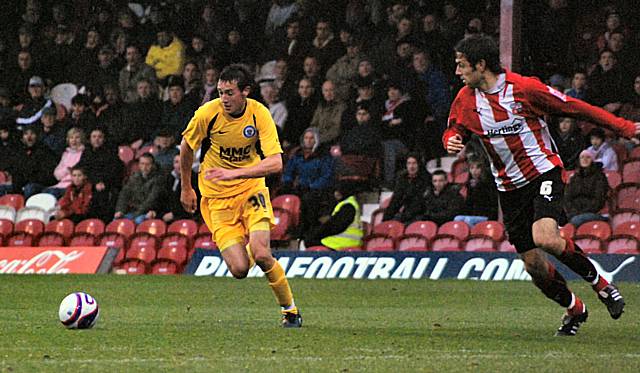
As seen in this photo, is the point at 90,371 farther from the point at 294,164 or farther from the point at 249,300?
the point at 294,164

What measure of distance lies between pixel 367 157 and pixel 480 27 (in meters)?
2.73

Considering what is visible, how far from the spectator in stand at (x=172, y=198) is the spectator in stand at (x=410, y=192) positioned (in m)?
3.44

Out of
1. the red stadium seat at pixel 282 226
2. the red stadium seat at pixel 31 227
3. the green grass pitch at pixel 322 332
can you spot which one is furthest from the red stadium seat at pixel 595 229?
the red stadium seat at pixel 31 227

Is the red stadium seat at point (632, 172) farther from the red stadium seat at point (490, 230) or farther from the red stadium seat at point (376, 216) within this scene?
the red stadium seat at point (376, 216)

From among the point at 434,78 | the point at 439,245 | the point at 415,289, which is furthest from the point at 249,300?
the point at 434,78

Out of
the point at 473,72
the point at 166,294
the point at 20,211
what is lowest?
the point at 20,211

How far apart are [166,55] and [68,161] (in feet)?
8.49

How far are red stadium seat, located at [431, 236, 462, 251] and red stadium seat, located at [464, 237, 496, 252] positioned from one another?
0.48 ft

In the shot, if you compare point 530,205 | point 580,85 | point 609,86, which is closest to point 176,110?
point 580,85

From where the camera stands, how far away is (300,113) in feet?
67.9

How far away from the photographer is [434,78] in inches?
773

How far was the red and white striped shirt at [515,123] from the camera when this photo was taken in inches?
362

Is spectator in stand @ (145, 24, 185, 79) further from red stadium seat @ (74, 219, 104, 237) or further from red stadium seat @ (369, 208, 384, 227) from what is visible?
red stadium seat @ (369, 208, 384, 227)

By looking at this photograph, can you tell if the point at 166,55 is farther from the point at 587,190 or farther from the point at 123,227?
the point at 587,190
